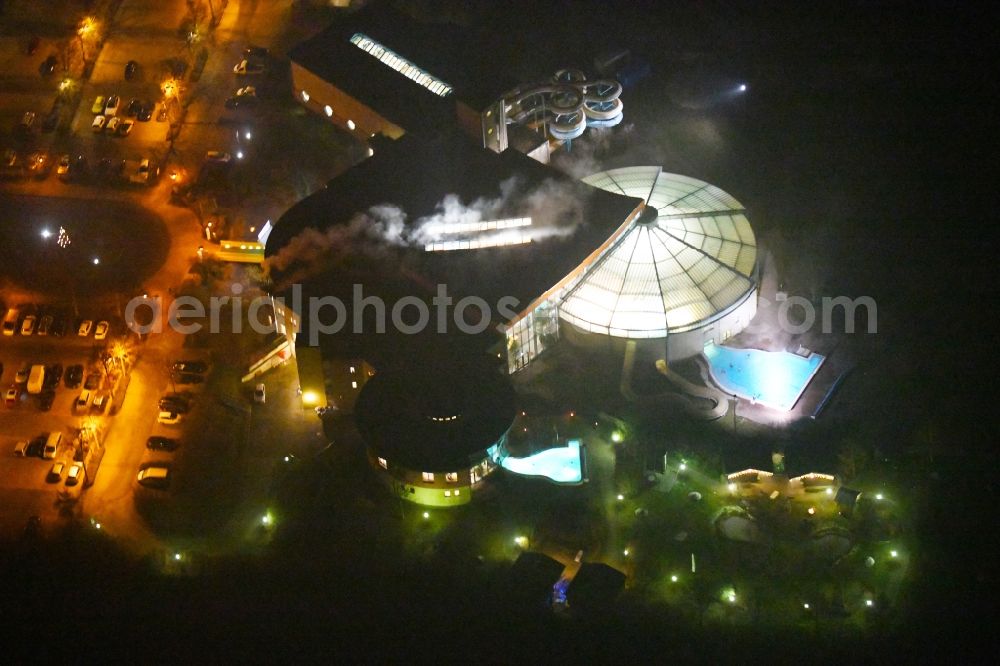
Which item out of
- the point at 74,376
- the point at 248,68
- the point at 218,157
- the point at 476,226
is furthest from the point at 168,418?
the point at 248,68

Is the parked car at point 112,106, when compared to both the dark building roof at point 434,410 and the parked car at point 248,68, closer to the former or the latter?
the parked car at point 248,68

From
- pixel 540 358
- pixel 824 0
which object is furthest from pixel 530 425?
pixel 824 0

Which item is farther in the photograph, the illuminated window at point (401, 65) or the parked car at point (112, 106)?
the parked car at point (112, 106)

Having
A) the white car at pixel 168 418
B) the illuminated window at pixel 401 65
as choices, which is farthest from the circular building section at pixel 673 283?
the white car at pixel 168 418

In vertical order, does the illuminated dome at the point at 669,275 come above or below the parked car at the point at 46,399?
above

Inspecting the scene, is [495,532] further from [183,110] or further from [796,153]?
[183,110]

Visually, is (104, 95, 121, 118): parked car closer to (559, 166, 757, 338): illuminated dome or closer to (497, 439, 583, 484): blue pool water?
(559, 166, 757, 338): illuminated dome

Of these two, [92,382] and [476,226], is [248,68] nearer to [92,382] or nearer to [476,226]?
[476,226]
